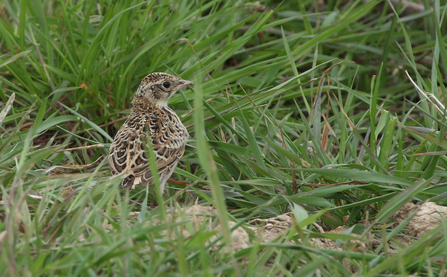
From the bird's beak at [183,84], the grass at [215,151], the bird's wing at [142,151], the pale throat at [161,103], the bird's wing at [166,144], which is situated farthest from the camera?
the pale throat at [161,103]

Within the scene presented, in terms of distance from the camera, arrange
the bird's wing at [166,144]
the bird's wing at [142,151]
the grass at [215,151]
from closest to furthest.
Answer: the grass at [215,151] → the bird's wing at [142,151] → the bird's wing at [166,144]

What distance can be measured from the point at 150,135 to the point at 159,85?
0.67 m

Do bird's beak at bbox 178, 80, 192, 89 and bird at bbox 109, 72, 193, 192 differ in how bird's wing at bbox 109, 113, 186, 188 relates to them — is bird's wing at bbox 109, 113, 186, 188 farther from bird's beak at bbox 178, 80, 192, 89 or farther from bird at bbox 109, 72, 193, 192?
bird's beak at bbox 178, 80, 192, 89

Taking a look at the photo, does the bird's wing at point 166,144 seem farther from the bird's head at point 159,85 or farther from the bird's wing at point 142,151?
the bird's head at point 159,85

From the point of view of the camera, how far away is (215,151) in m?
4.81

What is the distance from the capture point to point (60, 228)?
3.15 meters

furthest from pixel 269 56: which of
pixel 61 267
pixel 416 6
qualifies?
pixel 61 267

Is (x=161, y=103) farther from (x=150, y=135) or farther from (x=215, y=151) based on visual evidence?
(x=215, y=151)

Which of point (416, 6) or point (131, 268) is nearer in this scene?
point (131, 268)

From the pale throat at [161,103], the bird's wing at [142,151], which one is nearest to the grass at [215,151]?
the bird's wing at [142,151]

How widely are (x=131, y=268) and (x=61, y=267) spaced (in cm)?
33

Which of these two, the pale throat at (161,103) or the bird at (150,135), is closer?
the bird at (150,135)

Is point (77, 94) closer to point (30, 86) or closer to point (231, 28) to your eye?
point (30, 86)

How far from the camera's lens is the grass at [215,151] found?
2.89m
